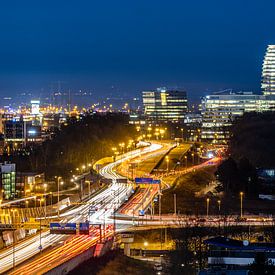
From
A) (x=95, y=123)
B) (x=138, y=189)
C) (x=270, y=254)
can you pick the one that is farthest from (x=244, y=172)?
(x=95, y=123)

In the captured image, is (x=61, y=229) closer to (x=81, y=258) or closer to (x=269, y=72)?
(x=81, y=258)

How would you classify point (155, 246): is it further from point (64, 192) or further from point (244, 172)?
point (244, 172)

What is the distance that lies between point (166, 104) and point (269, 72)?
37.3 feet

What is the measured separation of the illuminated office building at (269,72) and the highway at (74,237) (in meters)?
49.8

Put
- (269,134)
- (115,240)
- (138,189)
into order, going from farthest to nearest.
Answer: (269,134), (138,189), (115,240)

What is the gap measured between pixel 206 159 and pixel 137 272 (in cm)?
2599

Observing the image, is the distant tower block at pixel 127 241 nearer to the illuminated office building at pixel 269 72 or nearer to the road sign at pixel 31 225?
the road sign at pixel 31 225

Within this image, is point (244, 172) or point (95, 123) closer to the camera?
point (244, 172)

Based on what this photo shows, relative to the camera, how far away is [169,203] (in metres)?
28.4

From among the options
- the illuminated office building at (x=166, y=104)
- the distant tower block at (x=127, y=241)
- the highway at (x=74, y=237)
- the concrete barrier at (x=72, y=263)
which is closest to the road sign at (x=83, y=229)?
the highway at (x=74, y=237)

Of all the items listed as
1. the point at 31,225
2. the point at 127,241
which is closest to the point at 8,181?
the point at 31,225

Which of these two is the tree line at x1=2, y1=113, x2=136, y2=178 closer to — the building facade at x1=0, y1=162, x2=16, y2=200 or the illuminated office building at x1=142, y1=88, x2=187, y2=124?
the building facade at x1=0, y1=162, x2=16, y2=200

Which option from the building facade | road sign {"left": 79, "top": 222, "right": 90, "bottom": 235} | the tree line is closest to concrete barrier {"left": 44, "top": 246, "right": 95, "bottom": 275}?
road sign {"left": 79, "top": 222, "right": 90, "bottom": 235}

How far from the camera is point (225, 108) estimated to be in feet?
244
